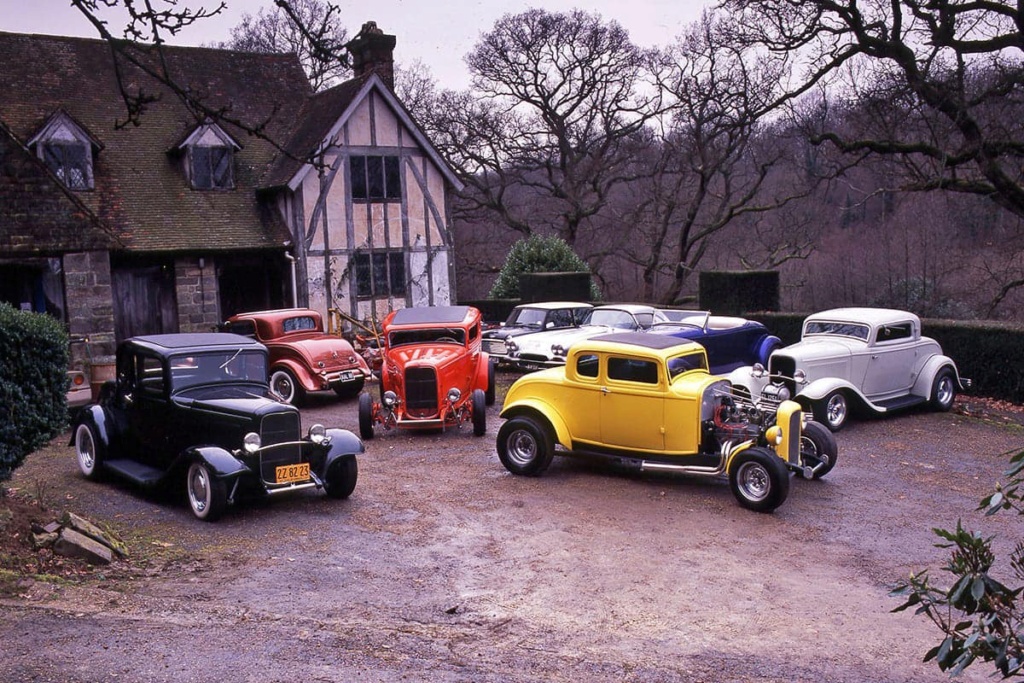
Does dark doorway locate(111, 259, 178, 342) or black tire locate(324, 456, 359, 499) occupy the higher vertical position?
dark doorway locate(111, 259, 178, 342)

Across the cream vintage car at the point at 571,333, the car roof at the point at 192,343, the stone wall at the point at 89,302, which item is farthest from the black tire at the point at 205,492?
the cream vintage car at the point at 571,333

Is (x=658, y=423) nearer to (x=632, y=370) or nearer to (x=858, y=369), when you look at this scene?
(x=632, y=370)

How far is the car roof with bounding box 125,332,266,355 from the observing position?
9.96 m

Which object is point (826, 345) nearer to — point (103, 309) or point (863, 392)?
point (863, 392)

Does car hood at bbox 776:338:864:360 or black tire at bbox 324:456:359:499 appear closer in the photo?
black tire at bbox 324:456:359:499

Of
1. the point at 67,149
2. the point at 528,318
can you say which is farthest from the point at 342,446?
the point at 67,149

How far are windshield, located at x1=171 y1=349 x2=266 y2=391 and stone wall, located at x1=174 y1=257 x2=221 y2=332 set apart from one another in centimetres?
1170

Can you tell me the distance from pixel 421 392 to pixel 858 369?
7003 millimetres

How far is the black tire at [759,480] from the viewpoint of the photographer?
913 cm

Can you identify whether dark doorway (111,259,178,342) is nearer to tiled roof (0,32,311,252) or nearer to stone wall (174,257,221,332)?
stone wall (174,257,221,332)

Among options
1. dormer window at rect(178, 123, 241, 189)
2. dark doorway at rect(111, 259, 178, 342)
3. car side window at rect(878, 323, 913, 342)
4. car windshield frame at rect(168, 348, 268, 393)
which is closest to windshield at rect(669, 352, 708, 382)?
car windshield frame at rect(168, 348, 268, 393)

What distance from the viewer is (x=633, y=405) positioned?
1035 cm

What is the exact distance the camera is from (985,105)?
18312 millimetres

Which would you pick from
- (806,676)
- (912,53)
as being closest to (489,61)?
(912,53)
